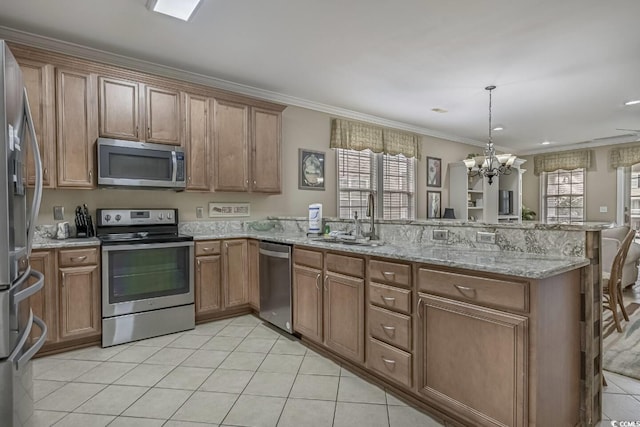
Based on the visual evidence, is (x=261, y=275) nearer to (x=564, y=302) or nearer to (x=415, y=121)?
(x=564, y=302)

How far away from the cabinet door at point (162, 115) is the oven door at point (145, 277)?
1.04m

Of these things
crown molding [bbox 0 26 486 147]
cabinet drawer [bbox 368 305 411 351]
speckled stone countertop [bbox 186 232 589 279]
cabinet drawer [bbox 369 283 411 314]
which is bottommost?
cabinet drawer [bbox 368 305 411 351]

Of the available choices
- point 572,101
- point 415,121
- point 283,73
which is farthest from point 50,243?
point 572,101

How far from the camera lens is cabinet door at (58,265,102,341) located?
2.74m

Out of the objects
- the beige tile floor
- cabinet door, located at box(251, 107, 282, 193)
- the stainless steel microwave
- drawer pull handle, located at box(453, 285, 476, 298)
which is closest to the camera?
drawer pull handle, located at box(453, 285, 476, 298)

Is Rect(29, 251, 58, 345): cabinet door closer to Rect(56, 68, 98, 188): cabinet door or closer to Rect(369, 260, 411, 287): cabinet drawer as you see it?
Rect(56, 68, 98, 188): cabinet door

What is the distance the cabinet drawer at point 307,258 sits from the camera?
275 centimetres

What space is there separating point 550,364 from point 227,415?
169cm

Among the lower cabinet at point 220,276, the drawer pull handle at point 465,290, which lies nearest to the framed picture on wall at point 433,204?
the lower cabinet at point 220,276

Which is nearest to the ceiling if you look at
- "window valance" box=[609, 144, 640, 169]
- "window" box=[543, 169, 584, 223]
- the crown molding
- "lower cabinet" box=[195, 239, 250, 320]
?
the crown molding

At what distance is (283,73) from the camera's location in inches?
147

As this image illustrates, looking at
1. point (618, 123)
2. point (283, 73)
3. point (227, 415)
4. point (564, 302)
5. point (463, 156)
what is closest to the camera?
point (564, 302)

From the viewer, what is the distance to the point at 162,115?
3367 mm

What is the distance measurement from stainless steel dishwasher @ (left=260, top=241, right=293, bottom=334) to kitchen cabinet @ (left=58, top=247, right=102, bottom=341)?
1.39 meters
